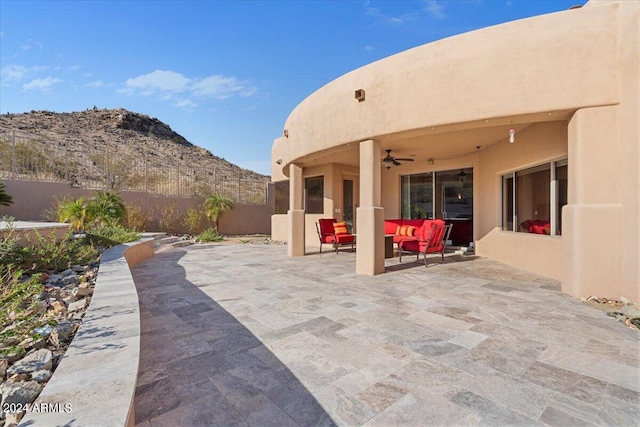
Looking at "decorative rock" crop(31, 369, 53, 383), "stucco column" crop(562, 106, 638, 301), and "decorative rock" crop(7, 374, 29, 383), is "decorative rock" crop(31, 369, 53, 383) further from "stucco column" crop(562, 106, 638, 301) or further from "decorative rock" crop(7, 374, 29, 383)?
"stucco column" crop(562, 106, 638, 301)

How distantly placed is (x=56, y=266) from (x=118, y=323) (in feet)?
11.6

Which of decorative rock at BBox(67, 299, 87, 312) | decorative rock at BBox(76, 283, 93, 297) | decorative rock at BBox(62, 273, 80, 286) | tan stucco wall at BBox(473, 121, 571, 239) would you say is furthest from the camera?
tan stucco wall at BBox(473, 121, 571, 239)

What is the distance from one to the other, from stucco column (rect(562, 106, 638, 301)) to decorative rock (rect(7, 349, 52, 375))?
20.0ft

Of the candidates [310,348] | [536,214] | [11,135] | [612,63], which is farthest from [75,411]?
[11,135]

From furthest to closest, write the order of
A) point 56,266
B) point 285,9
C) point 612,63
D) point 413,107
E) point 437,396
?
point 285,9 → point 413,107 → point 56,266 → point 612,63 → point 437,396

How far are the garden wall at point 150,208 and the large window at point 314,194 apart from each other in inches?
204

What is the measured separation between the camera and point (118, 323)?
7.33 ft

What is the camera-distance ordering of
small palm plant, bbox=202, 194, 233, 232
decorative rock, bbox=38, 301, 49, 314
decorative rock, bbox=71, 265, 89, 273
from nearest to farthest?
decorative rock, bbox=38, 301, 49, 314
decorative rock, bbox=71, 265, 89, 273
small palm plant, bbox=202, 194, 233, 232

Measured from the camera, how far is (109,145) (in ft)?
81.9

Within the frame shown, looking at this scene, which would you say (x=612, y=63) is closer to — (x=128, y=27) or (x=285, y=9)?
(x=285, y=9)

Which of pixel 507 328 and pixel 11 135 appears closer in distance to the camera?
pixel 507 328

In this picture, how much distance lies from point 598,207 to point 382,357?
4.09 meters

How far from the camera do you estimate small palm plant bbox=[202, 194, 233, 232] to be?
1416cm

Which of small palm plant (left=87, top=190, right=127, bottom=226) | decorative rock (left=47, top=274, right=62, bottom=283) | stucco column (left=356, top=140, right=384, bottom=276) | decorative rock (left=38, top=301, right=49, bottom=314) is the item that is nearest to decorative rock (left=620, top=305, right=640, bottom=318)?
stucco column (left=356, top=140, right=384, bottom=276)
